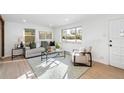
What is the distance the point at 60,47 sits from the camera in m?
6.99

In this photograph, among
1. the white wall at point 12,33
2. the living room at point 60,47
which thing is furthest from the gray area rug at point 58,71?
the white wall at point 12,33

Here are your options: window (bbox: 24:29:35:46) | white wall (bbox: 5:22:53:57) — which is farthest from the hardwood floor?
window (bbox: 24:29:35:46)

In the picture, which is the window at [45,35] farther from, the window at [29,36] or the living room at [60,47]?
the window at [29,36]

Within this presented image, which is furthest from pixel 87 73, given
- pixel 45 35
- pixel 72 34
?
pixel 45 35

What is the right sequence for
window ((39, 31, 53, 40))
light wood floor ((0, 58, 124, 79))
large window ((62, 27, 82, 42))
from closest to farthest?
1. light wood floor ((0, 58, 124, 79))
2. large window ((62, 27, 82, 42))
3. window ((39, 31, 53, 40))

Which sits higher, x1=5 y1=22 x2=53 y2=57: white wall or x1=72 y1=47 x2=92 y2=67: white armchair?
x1=5 y1=22 x2=53 y2=57: white wall

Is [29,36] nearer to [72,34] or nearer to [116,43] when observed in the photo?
[72,34]

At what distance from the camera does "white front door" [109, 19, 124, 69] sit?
12.5ft

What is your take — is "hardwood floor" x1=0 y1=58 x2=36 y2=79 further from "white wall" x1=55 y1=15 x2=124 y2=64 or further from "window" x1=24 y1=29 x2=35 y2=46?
"window" x1=24 y1=29 x2=35 y2=46

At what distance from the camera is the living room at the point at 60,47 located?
11.4ft

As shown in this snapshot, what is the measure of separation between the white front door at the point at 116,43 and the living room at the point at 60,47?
0.04 meters

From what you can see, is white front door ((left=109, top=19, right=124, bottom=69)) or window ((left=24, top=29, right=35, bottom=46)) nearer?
white front door ((left=109, top=19, right=124, bottom=69))

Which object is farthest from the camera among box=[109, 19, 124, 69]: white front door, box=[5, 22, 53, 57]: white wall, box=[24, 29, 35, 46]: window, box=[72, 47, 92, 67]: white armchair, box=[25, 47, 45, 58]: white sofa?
box=[24, 29, 35, 46]: window
